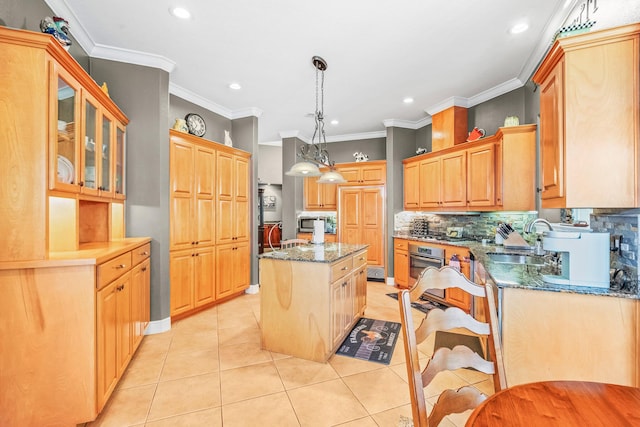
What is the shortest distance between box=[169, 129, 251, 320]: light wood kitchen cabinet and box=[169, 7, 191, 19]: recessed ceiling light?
4.18ft

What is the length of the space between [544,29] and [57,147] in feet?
13.3

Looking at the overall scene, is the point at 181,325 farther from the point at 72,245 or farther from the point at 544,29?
the point at 544,29

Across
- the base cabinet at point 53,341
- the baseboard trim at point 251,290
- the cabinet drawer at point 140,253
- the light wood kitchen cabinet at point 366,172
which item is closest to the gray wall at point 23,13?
the base cabinet at point 53,341

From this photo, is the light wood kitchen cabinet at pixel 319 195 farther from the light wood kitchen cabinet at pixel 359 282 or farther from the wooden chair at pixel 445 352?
the wooden chair at pixel 445 352

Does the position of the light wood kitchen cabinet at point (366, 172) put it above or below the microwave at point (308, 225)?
above

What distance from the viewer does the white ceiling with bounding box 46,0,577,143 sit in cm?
233

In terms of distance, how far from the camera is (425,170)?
183 inches

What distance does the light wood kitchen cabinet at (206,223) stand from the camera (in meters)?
3.37

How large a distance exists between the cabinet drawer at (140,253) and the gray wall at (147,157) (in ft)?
0.45

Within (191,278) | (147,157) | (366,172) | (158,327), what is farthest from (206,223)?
(366,172)

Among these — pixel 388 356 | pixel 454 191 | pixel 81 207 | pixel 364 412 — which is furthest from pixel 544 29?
pixel 81 207

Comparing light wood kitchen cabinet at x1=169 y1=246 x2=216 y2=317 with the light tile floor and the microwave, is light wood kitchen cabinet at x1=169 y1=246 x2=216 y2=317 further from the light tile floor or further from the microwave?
the microwave

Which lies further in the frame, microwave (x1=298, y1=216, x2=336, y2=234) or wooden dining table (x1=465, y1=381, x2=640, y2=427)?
microwave (x1=298, y1=216, x2=336, y2=234)

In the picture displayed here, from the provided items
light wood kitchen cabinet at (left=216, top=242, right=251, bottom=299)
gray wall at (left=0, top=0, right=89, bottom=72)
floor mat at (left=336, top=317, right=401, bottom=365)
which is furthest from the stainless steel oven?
gray wall at (left=0, top=0, right=89, bottom=72)
